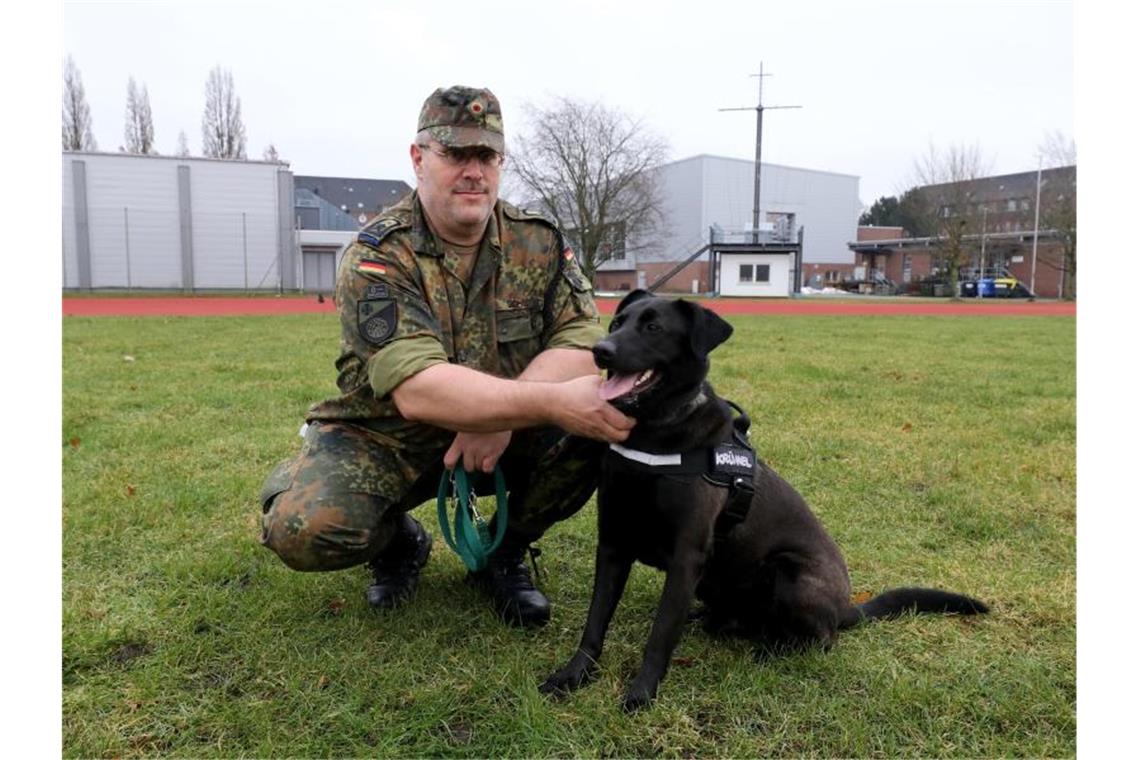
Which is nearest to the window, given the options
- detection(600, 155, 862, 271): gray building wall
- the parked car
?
detection(600, 155, 862, 271): gray building wall

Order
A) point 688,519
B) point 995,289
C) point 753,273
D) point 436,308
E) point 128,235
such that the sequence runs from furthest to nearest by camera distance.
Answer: point 995,289
point 753,273
point 128,235
point 436,308
point 688,519

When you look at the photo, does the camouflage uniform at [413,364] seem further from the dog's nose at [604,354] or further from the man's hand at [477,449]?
the dog's nose at [604,354]

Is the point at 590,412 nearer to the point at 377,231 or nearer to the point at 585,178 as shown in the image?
the point at 377,231

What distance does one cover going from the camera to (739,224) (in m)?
60.4

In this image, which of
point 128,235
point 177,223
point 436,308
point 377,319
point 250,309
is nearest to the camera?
point 377,319

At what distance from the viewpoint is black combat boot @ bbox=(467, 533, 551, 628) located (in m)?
2.98

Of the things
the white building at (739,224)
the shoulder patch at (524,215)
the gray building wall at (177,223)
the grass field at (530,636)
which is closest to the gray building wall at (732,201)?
the white building at (739,224)

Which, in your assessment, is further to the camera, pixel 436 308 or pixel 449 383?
pixel 436 308

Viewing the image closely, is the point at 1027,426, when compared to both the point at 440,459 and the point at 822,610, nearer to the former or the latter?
the point at 822,610

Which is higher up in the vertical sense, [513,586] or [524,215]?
[524,215]

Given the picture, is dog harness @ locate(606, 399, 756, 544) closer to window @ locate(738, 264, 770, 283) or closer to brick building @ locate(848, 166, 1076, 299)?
window @ locate(738, 264, 770, 283)

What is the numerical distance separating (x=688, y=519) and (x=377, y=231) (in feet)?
5.19

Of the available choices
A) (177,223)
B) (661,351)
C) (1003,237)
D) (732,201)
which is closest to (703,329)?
(661,351)

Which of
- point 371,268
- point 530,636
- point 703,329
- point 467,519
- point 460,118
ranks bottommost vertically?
point 530,636
